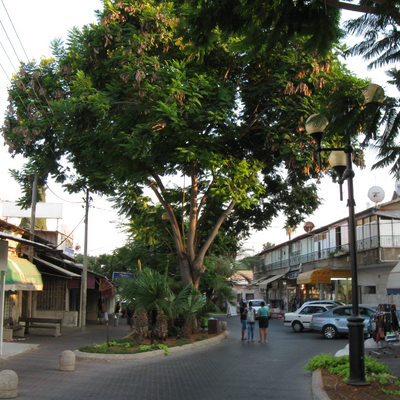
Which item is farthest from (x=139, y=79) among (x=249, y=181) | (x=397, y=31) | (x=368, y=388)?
(x=368, y=388)

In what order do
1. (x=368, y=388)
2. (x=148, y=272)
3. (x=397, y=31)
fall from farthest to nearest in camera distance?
(x=148, y=272)
(x=368, y=388)
(x=397, y=31)

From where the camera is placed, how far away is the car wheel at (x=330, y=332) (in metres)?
21.3

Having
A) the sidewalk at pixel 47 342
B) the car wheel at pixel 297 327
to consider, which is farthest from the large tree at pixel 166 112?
the car wheel at pixel 297 327

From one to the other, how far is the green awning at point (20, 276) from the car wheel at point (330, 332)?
42.3 feet

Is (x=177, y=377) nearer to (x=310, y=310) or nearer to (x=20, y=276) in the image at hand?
(x=20, y=276)

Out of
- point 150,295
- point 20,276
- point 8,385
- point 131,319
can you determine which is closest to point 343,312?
point 150,295

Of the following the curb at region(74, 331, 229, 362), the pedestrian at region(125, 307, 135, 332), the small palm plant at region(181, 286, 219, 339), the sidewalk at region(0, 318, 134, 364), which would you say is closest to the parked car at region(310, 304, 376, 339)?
the small palm plant at region(181, 286, 219, 339)

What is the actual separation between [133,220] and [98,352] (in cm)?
981

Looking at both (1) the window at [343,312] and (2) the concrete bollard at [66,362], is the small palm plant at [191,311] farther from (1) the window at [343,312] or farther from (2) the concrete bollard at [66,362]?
(2) the concrete bollard at [66,362]

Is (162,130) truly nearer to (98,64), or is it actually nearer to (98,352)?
(98,64)

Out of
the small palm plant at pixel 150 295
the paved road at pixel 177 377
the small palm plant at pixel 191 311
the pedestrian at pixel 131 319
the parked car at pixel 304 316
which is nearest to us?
the paved road at pixel 177 377

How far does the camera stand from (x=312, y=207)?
21391mm

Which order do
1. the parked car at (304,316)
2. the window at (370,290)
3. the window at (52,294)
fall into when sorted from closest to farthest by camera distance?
the parked car at (304,316), the window at (52,294), the window at (370,290)

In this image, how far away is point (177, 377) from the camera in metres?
10.6
